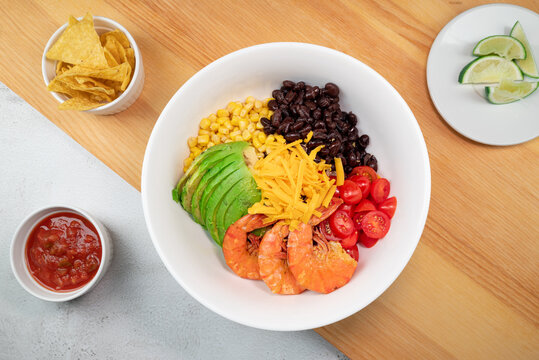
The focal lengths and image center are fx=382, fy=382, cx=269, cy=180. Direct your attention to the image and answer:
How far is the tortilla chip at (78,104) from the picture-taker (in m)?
1.91

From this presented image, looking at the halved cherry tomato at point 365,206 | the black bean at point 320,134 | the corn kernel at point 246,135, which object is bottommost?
the halved cherry tomato at point 365,206

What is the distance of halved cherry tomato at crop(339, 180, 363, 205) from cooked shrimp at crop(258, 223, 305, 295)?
335 millimetres

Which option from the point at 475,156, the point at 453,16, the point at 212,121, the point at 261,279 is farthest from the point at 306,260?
the point at 453,16

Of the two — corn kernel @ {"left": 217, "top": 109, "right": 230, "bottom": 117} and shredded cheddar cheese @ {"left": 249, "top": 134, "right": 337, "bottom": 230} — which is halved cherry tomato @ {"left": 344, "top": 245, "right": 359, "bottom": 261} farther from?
corn kernel @ {"left": 217, "top": 109, "right": 230, "bottom": 117}

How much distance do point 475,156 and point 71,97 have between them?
2.22 m

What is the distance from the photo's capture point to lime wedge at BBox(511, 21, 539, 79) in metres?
2.05

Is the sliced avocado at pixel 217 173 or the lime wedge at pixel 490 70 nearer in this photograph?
the sliced avocado at pixel 217 173

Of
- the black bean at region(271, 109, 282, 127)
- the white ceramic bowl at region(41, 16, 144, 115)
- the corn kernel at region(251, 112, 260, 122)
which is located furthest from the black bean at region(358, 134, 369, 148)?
the white ceramic bowl at region(41, 16, 144, 115)

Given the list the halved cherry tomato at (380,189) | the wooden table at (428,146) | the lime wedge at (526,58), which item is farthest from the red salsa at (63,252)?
the lime wedge at (526,58)

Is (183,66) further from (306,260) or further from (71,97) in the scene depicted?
(306,260)

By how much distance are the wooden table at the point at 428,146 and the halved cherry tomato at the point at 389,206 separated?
1.24ft

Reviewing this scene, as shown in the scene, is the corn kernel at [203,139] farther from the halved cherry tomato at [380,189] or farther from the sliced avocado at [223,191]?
the halved cherry tomato at [380,189]

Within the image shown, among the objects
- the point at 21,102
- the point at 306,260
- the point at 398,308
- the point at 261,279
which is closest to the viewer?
the point at 306,260

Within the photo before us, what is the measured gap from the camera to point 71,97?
2012 millimetres
